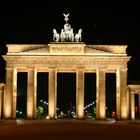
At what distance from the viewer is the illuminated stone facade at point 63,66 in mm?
87938

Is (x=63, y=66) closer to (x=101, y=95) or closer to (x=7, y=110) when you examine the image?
(x=101, y=95)

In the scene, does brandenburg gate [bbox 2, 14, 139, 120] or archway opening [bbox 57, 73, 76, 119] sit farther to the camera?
archway opening [bbox 57, 73, 76, 119]

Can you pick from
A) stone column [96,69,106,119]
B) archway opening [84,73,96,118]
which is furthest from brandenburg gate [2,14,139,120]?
archway opening [84,73,96,118]

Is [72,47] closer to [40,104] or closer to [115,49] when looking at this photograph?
[115,49]

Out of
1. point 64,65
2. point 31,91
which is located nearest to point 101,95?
point 64,65

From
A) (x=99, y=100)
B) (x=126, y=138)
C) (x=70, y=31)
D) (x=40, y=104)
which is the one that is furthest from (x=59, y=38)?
(x=40, y=104)

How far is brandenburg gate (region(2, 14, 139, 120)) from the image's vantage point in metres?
87.9

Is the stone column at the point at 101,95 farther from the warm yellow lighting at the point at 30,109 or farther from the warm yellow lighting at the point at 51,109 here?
the warm yellow lighting at the point at 30,109

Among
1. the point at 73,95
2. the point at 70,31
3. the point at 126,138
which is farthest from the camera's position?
the point at 73,95

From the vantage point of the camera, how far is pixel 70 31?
287 feet

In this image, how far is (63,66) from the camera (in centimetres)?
8806

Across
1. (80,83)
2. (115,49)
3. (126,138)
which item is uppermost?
(115,49)

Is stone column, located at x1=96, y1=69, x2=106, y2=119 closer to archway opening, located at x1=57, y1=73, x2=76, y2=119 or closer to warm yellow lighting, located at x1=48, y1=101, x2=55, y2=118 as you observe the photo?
warm yellow lighting, located at x1=48, y1=101, x2=55, y2=118

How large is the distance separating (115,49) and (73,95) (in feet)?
183
